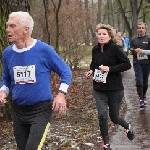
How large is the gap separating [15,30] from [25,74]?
44 centimetres

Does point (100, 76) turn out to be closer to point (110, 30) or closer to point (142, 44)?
point (110, 30)

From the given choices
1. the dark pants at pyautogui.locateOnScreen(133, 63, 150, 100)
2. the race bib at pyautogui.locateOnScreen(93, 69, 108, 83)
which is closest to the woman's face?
the race bib at pyautogui.locateOnScreen(93, 69, 108, 83)

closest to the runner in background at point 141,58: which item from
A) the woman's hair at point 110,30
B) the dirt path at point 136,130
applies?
the dirt path at point 136,130

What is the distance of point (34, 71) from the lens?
13.3ft

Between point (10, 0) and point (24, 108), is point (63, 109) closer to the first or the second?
point (24, 108)

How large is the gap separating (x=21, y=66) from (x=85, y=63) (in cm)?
2169

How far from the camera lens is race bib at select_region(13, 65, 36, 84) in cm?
404

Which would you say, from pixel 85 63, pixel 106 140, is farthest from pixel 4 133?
pixel 85 63

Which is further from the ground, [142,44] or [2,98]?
[142,44]

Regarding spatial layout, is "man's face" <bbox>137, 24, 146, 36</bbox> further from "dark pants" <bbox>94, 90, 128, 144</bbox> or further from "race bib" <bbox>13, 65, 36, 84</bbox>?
"race bib" <bbox>13, 65, 36, 84</bbox>

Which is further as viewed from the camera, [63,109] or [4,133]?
[4,133]

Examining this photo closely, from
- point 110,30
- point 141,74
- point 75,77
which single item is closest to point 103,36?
point 110,30

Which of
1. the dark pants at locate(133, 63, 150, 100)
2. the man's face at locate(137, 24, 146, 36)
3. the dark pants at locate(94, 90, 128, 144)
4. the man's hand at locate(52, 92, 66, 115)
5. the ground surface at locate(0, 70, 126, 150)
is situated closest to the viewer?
the man's hand at locate(52, 92, 66, 115)

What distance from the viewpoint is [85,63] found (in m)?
25.7
